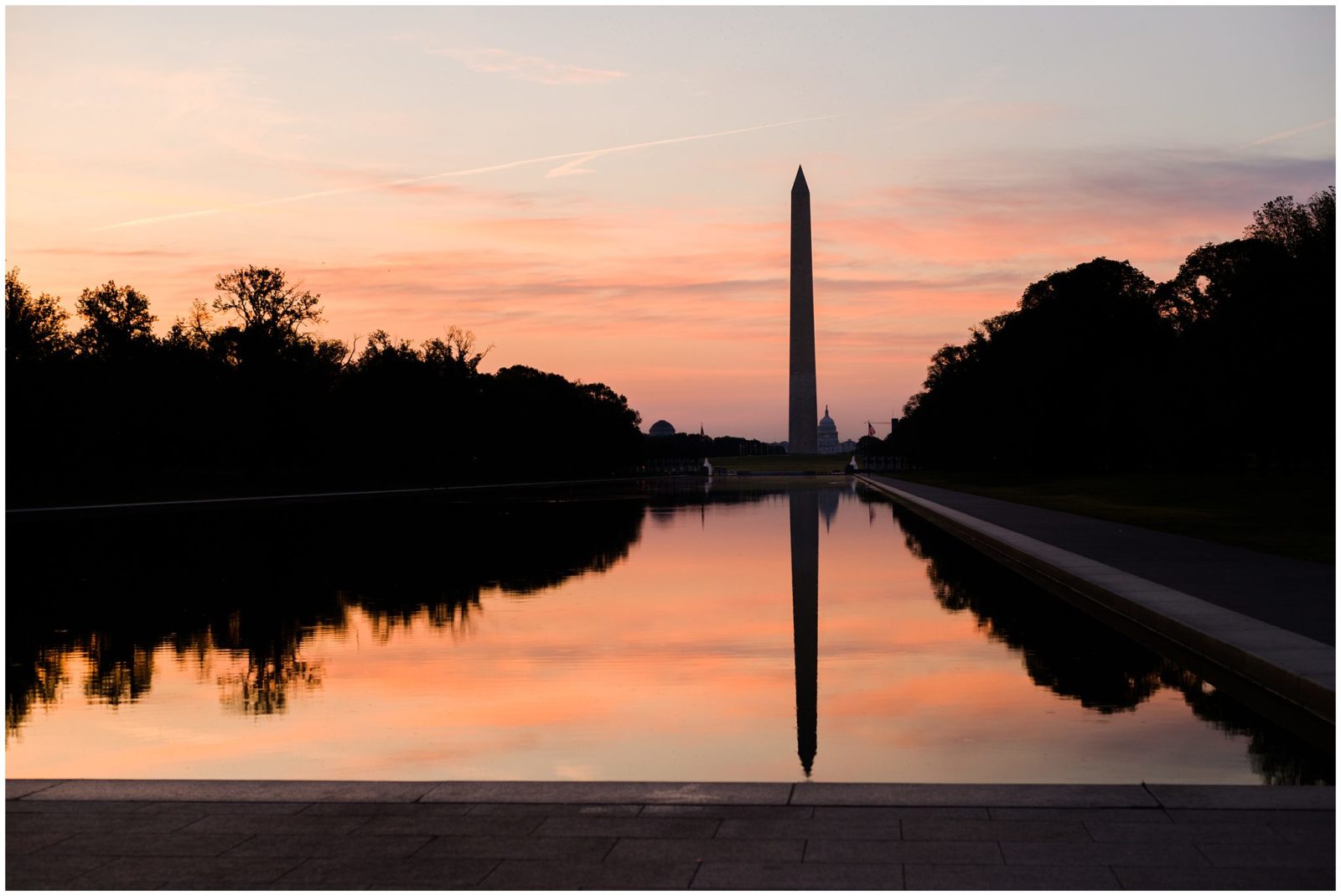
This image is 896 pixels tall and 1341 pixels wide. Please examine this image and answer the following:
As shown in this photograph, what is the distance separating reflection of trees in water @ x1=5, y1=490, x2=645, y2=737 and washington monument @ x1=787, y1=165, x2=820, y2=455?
74.6m

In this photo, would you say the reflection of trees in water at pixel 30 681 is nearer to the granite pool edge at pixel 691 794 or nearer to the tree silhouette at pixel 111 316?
the granite pool edge at pixel 691 794

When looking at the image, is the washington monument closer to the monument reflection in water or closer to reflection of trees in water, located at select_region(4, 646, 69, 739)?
the monument reflection in water

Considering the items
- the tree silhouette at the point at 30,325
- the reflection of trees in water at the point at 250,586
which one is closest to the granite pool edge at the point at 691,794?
the reflection of trees in water at the point at 250,586

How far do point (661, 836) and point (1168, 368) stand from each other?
2808 inches

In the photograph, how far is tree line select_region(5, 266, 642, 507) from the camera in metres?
59.2

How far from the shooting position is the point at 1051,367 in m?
85.7

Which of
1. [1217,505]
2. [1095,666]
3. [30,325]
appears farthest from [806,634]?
[30,325]

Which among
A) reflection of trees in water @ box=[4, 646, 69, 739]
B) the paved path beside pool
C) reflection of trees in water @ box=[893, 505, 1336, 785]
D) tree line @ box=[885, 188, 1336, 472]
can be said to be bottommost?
reflection of trees in water @ box=[893, 505, 1336, 785]

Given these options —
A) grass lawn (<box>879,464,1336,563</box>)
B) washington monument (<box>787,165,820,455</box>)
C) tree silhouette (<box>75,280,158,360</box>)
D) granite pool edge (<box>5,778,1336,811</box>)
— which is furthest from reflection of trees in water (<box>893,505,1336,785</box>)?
washington monument (<box>787,165,820,455</box>)

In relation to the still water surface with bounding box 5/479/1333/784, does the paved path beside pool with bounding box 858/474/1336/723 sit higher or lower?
higher

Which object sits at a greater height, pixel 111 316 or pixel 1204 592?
pixel 111 316

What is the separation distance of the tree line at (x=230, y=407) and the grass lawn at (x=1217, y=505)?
122 feet

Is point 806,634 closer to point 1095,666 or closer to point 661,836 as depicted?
point 1095,666

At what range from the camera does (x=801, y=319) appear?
11494 centimetres
